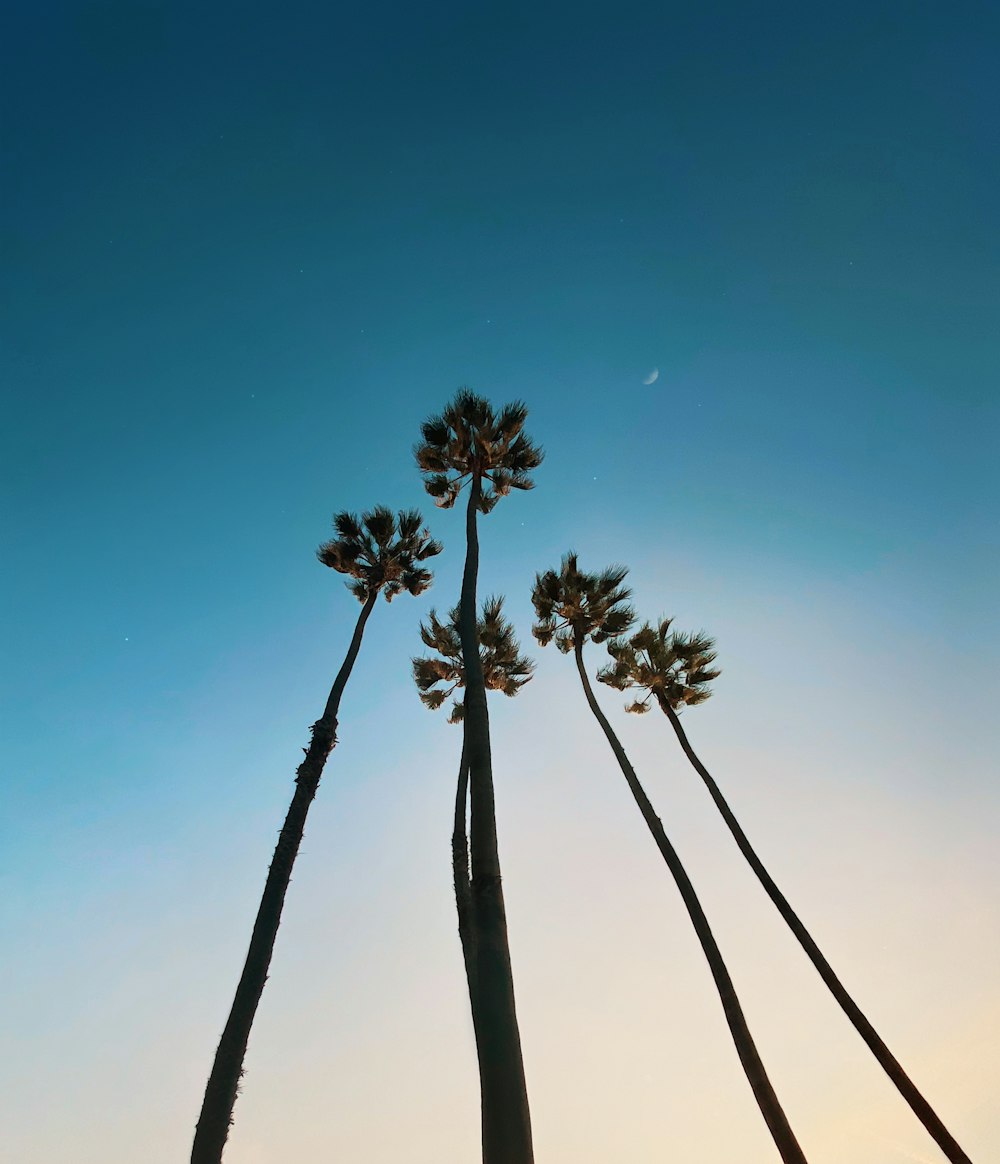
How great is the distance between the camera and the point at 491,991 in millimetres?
5793

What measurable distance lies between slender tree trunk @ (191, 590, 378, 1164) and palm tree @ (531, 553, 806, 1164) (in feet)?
25.1

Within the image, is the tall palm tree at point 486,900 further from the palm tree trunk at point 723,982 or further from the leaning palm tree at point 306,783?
the palm tree trunk at point 723,982

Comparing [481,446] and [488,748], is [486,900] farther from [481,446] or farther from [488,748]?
[481,446]

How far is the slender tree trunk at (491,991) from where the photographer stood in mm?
5035

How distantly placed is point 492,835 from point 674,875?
8.68 meters

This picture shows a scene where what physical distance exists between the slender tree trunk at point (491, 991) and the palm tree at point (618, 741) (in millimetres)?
8037

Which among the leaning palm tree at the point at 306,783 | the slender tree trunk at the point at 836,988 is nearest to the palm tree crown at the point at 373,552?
the leaning palm tree at the point at 306,783

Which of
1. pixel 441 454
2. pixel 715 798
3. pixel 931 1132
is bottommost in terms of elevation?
pixel 931 1132

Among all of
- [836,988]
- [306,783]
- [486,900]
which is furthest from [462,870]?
[836,988]

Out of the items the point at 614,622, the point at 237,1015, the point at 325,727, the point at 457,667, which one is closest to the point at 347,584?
the point at 457,667

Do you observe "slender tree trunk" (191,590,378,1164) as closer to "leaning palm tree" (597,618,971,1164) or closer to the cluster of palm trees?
the cluster of palm trees

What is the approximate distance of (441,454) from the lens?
1538 cm

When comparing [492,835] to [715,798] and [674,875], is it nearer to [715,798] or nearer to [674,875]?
[674,875]

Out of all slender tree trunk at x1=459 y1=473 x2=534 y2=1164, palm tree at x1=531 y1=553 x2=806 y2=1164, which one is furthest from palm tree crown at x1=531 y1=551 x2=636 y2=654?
slender tree trunk at x1=459 y1=473 x2=534 y2=1164
